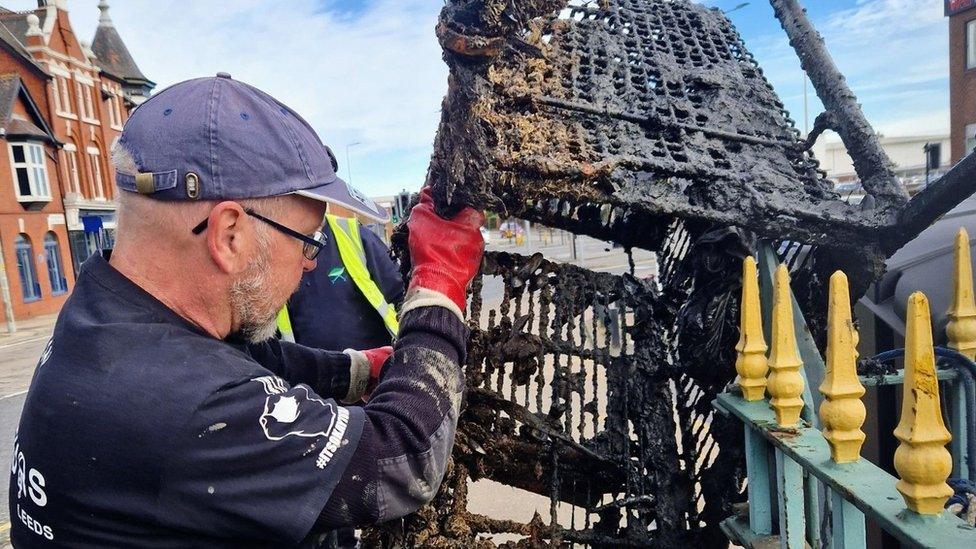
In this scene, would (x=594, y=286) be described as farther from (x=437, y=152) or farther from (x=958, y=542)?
(x=958, y=542)

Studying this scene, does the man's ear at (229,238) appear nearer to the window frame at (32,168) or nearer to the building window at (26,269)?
the building window at (26,269)

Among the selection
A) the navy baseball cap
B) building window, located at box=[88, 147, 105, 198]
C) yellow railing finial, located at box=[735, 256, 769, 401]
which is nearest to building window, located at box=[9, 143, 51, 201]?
building window, located at box=[88, 147, 105, 198]

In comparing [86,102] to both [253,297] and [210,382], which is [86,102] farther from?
[210,382]

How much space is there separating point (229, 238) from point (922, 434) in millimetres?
1417

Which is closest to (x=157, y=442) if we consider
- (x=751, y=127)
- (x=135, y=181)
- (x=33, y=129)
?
(x=135, y=181)

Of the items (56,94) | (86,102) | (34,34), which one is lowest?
(56,94)

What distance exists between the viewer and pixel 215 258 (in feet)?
4.37

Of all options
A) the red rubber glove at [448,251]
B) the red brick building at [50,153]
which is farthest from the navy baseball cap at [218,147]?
the red brick building at [50,153]

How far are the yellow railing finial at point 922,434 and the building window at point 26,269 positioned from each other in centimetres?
2518

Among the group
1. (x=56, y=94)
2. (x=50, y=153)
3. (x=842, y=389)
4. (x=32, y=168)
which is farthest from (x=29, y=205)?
(x=842, y=389)

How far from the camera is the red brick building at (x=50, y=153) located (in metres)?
20.5

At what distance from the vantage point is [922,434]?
3.51 ft

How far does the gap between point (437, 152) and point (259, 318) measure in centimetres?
62

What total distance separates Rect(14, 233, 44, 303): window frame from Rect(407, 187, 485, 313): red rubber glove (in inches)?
946
